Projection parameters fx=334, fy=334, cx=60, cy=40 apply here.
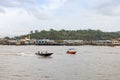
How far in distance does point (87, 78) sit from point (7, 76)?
8.89 m

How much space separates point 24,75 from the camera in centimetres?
3781

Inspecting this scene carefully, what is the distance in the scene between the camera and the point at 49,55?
7212 centimetres

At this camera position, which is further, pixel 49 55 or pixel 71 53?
pixel 71 53

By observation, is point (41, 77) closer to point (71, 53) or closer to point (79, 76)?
point (79, 76)

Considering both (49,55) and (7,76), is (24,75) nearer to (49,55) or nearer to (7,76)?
(7,76)

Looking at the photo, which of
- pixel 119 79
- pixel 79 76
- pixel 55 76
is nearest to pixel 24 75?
pixel 55 76

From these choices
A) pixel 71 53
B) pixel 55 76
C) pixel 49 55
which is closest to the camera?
pixel 55 76

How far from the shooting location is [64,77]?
118 ft

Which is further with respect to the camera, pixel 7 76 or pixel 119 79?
pixel 7 76

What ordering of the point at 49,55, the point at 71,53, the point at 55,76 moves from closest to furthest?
1. the point at 55,76
2. the point at 49,55
3. the point at 71,53

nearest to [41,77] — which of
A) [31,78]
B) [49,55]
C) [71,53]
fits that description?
[31,78]

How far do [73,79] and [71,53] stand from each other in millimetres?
55372

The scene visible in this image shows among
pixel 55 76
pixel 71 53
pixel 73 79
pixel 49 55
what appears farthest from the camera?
pixel 71 53

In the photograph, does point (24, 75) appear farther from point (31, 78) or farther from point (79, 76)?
point (79, 76)
